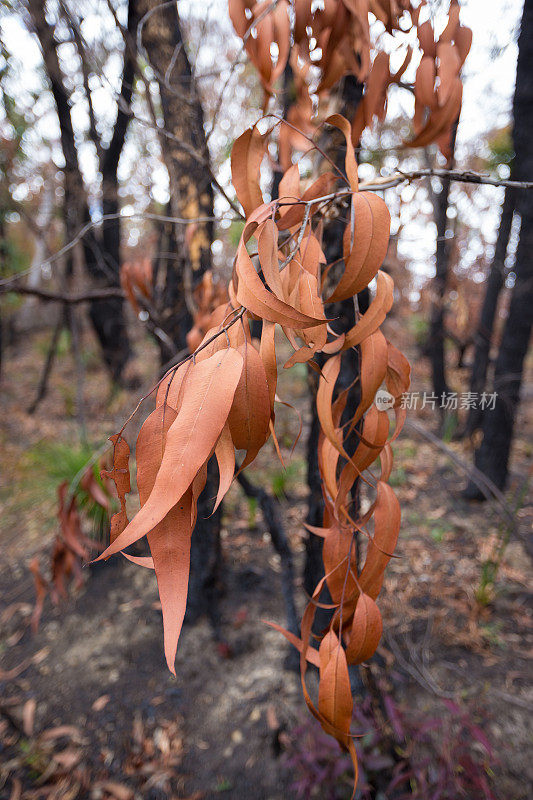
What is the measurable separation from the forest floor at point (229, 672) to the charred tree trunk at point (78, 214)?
139 centimetres

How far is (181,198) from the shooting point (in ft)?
4.25

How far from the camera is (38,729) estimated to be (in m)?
1.29

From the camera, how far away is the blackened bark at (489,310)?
9.07ft

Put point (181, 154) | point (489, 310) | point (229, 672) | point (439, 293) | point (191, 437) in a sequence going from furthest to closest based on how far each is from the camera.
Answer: point (439, 293), point (489, 310), point (229, 672), point (181, 154), point (191, 437)

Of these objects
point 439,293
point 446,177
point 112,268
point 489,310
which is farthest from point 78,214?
point 446,177

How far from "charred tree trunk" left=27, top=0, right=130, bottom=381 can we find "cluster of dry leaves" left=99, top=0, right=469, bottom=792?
1.27 meters

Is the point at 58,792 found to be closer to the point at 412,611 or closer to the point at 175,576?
the point at 412,611

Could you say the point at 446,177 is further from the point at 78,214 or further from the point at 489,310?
the point at 78,214

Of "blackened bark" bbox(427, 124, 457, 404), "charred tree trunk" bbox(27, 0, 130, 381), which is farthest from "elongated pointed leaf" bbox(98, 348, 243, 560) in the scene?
"blackened bark" bbox(427, 124, 457, 404)

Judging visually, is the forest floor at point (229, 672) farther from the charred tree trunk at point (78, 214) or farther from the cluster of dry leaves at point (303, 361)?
the charred tree trunk at point (78, 214)

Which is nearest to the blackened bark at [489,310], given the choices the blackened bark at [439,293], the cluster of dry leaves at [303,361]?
the blackened bark at [439,293]

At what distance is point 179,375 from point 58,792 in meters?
1.44

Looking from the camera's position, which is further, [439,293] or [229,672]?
[439,293]

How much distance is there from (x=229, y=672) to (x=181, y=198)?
157cm
